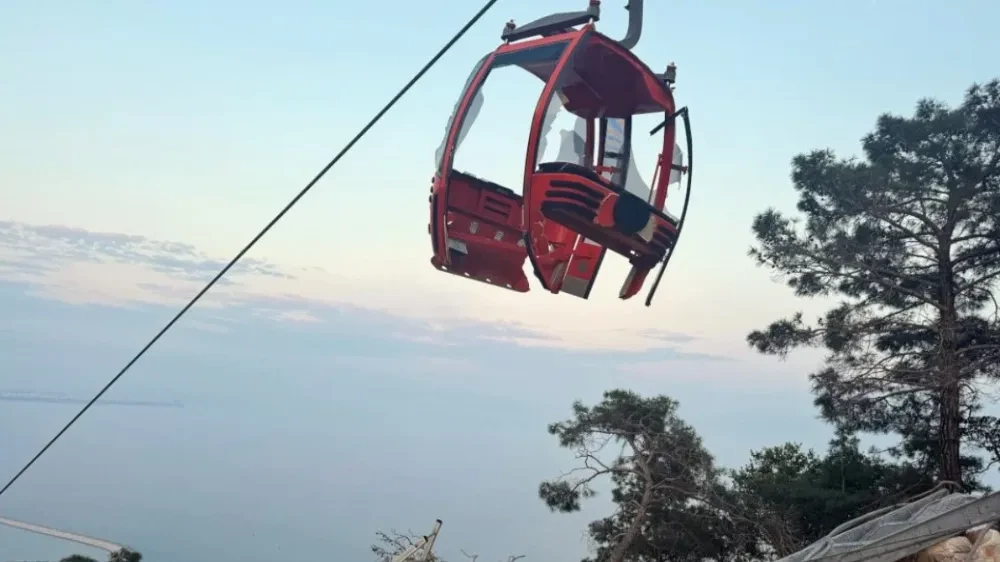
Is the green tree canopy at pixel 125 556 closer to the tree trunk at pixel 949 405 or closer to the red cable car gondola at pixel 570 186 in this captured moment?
the red cable car gondola at pixel 570 186

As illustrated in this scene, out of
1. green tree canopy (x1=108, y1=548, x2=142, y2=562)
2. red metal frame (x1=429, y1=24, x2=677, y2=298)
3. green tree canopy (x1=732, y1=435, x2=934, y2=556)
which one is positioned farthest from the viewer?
green tree canopy (x1=108, y1=548, x2=142, y2=562)

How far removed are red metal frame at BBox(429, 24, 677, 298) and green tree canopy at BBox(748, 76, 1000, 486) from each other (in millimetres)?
3180

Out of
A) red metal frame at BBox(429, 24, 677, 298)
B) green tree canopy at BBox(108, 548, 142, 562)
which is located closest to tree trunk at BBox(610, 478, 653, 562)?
red metal frame at BBox(429, 24, 677, 298)

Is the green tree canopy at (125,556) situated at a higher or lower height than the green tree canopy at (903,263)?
lower

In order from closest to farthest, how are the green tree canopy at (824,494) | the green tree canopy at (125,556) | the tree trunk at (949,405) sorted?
the tree trunk at (949,405) → the green tree canopy at (824,494) → the green tree canopy at (125,556)

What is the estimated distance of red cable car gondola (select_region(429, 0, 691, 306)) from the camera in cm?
338

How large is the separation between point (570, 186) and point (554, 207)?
118 millimetres

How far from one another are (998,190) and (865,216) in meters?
0.99

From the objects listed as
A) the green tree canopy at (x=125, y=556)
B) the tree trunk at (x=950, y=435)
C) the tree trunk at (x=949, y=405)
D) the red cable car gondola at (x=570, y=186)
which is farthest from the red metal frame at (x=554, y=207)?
the green tree canopy at (x=125, y=556)

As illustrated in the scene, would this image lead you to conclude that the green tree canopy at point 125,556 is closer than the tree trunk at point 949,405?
No

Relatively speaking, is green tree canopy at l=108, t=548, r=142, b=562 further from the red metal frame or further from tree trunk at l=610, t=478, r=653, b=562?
the red metal frame

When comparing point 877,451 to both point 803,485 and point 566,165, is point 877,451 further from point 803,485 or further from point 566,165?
point 566,165

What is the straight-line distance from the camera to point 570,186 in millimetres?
3359

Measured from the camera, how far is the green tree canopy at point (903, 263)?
236 inches
